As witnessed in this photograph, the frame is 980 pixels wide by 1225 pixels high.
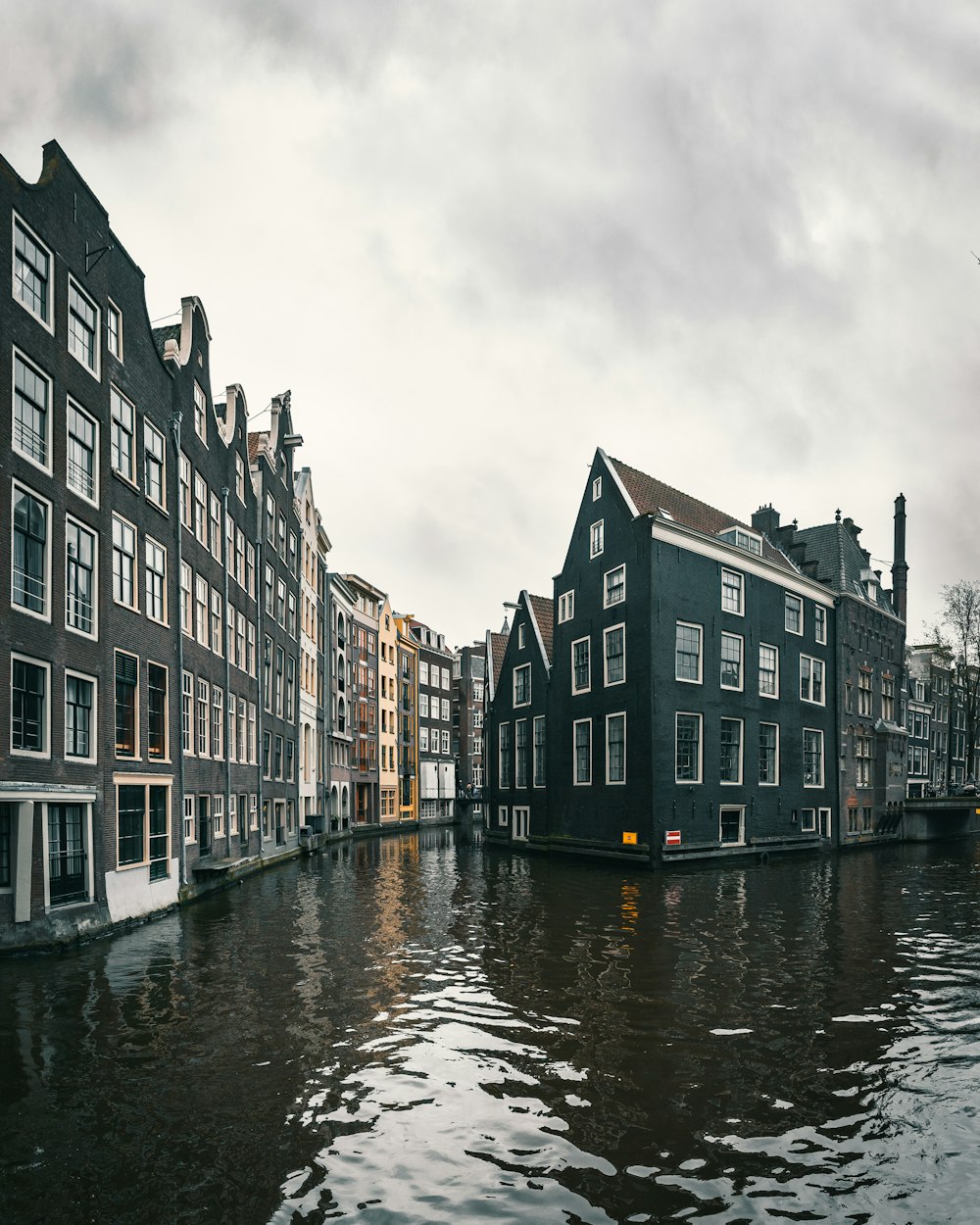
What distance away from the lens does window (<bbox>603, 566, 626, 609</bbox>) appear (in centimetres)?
4338

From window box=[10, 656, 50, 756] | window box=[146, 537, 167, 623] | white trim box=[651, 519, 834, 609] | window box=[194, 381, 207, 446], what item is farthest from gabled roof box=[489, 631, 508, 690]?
window box=[10, 656, 50, 756]

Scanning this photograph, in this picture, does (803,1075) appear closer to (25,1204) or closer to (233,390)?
(25,1204)

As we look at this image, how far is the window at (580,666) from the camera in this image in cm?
4622

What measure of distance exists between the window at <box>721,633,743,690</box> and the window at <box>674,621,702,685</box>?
86.7 inches

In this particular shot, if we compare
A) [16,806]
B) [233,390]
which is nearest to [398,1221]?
[16,806]

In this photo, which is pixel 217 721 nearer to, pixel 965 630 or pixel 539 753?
pixel 539 753

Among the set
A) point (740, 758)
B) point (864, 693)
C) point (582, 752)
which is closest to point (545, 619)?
point (582, 752)

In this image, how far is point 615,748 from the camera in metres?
43.2

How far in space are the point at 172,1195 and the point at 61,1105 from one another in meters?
2.84

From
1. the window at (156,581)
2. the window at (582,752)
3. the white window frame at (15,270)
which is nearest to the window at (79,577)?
the window at (156,581)

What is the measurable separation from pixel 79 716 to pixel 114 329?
10.4 m

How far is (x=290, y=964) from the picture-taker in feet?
57.9

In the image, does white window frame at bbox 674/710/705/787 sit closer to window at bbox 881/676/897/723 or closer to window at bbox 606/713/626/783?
window at bbox 606/713/626/783

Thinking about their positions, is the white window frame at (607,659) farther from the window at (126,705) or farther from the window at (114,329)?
the window at (114,329)
